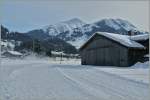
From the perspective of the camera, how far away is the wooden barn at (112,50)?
27531 mm

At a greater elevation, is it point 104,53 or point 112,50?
point 112,50

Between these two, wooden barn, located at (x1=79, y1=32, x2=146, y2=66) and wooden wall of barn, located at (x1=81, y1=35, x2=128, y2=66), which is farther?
wooden wall of barn, located at (x1=81, y1=35, x2=128, y2=66)

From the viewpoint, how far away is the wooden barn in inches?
1084

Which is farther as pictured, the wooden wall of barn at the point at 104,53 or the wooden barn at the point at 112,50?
the wooden wall of barn at the point at 104,53

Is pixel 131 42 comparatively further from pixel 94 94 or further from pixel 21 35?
pixel 21 35

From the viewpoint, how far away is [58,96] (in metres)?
7.57

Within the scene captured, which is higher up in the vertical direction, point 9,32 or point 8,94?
point 9,32

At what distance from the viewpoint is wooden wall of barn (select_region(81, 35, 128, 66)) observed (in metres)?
27.9

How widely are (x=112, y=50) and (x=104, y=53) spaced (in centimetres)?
152

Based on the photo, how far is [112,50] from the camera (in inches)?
1152

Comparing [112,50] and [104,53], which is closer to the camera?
[112,50]

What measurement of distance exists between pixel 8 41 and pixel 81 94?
10826 cm

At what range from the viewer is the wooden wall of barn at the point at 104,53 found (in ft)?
91.6

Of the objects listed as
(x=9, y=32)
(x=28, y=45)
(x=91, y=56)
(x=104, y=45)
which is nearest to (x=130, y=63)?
(x=104, y=45)
